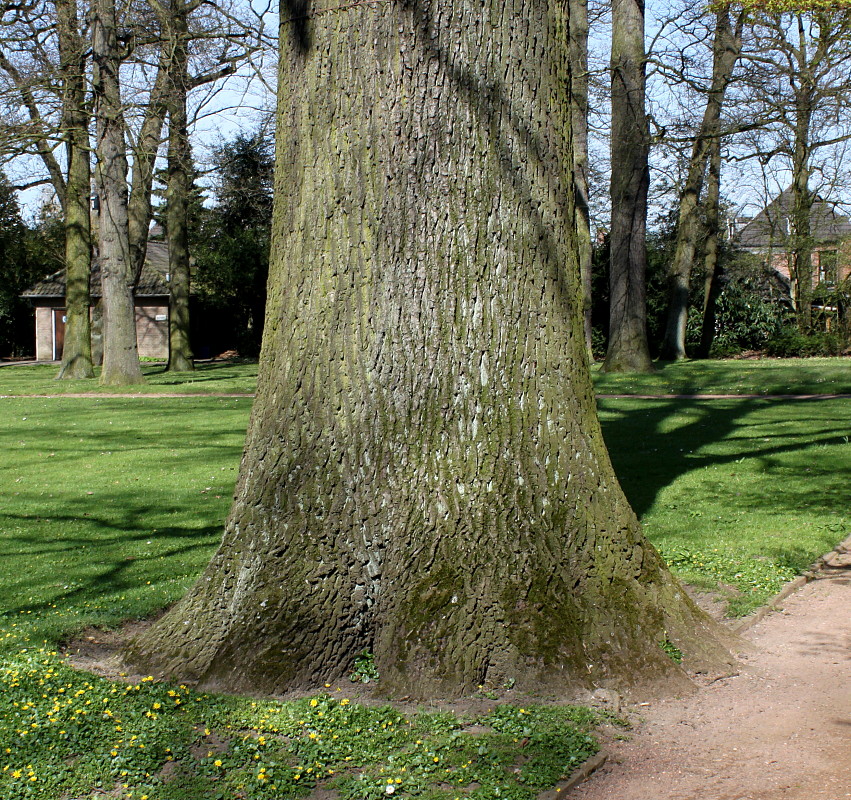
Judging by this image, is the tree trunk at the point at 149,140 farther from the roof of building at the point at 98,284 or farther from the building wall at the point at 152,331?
the building wall at the point at 152,331

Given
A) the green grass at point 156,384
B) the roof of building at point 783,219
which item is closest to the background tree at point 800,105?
the roof of building at point 783,219

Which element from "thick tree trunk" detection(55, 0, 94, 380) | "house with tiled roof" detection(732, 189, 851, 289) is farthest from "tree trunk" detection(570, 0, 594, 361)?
"thick tree trunk" detection(55, 0, 94, 380)

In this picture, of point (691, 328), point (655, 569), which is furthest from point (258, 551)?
point (691, 328)

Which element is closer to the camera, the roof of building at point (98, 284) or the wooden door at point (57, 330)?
the roof of building at point (98, 284)

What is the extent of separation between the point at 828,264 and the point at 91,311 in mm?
32905

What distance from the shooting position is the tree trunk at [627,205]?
20391mm

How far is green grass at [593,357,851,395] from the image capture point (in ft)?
57.4

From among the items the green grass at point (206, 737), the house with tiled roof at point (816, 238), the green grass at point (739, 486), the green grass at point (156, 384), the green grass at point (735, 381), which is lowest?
the green grass at point (206, 737)

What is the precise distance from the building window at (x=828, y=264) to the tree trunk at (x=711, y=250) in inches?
144

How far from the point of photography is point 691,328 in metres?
34.0

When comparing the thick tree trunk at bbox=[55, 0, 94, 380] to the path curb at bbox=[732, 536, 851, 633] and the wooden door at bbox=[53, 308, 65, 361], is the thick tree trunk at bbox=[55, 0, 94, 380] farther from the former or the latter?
the path curb at bbox=[732, 536, 851, 633]

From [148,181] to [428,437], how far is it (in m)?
22.3

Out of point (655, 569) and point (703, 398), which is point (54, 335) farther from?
point (655, 569)

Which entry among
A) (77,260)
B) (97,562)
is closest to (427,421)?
(97,562)
